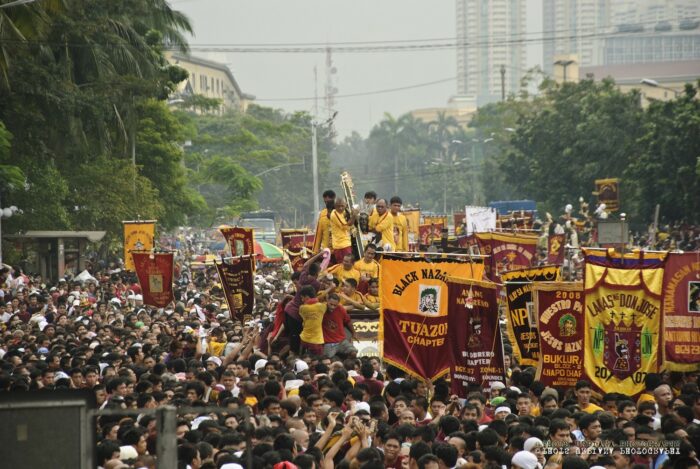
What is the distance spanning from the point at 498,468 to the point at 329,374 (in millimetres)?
4980

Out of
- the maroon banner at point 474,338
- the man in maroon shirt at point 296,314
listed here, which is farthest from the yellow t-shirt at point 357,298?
the maroon banner at point 474,338

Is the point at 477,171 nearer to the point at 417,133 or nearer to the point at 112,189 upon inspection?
the point at 417,133

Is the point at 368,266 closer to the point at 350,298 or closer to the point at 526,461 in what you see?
the point at 350,298

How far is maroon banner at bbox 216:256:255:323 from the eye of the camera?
67.1 feet

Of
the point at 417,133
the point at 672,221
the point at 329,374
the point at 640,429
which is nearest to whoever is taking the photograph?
the point at 640,429

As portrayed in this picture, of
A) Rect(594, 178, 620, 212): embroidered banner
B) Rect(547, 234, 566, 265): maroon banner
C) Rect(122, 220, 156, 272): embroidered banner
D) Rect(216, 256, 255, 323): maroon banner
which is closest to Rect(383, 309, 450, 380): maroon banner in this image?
Rect(216, 256, 255, 323): maroon banner

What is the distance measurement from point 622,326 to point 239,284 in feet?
28.7

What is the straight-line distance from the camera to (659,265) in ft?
42.5

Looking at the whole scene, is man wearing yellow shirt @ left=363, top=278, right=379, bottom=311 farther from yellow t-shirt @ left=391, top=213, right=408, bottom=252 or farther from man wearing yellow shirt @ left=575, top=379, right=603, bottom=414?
man wearing yellow shirt @ left=575, top=379, right=603, bottom=414

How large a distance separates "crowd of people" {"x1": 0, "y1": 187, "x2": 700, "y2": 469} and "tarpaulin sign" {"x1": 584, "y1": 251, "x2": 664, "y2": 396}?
188mm

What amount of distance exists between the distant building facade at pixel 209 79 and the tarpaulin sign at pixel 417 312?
313 ft

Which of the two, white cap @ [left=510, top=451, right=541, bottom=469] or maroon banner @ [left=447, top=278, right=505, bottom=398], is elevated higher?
maroon banner @ [left=447, top=278, right=505, bottom=398]

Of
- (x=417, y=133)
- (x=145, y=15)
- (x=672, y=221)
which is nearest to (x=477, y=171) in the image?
(x=417, y=133)

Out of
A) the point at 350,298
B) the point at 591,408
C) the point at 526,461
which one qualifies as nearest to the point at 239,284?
the point at 350,298
